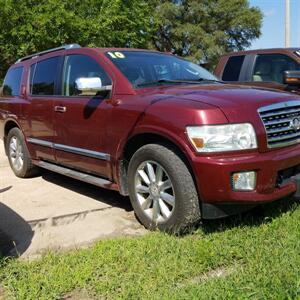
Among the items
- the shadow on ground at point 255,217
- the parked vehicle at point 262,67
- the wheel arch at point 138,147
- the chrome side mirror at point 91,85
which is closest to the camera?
the wheel arch at point 138,147

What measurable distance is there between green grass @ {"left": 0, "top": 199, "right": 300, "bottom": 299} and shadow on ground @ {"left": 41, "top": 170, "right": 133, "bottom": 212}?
4.57ft

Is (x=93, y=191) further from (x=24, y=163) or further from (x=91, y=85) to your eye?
(x=91, y=85)

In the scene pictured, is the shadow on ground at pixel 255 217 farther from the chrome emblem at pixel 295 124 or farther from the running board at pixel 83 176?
the running board at pixel 83 176

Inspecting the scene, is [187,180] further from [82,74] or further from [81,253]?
[82,74]

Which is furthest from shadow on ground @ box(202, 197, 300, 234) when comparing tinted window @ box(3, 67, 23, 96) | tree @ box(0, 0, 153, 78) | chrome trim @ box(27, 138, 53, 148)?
tree @ box(0, 0, 153, 78)

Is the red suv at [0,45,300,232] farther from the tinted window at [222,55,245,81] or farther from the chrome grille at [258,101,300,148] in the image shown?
the tinted window at [222,55,245,81]

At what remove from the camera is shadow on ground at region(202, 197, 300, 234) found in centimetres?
464

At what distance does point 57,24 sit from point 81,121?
39.9 feet

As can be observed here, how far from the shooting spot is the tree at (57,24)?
16.8 metres

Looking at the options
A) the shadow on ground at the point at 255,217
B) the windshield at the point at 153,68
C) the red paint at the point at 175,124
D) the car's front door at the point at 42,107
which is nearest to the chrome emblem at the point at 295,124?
the red paint at the point at 175,124

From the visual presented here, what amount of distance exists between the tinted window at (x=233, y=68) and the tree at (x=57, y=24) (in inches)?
362

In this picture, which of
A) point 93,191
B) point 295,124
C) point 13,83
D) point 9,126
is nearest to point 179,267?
point 295,124

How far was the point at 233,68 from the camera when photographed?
897cm

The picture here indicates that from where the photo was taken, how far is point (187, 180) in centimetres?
430
